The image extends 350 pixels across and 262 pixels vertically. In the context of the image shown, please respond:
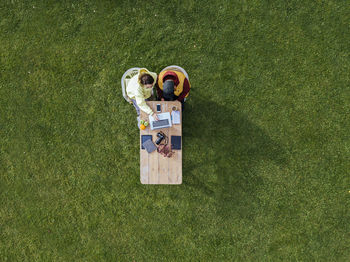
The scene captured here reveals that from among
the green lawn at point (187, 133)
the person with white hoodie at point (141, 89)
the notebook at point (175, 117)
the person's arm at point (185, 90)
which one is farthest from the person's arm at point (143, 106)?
the green lawn at point (187, 133)

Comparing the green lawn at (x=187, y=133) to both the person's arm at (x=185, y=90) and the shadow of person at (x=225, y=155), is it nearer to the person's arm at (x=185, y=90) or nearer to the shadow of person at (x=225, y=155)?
the shadow of person at (x=225, y=155)

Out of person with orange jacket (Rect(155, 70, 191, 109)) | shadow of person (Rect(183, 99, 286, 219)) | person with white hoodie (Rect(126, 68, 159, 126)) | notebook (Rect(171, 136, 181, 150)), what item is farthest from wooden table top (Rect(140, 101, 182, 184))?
shadow of person (Rect(183, 99, 286, 219))

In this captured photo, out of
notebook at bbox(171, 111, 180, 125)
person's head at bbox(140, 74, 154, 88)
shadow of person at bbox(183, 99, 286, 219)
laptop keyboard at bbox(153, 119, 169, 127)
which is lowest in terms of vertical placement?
shadow of person at bbox(183, 99, 286, 219)

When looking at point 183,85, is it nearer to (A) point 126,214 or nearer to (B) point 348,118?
(A) point 126,214

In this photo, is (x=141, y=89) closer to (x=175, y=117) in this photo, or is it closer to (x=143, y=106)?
(x=143, y=106)

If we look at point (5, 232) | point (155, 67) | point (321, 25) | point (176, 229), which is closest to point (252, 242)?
point (176, 229)

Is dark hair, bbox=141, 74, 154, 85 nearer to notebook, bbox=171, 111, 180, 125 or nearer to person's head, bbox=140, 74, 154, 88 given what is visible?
person's head, bbox=140, 74, 154, 88
